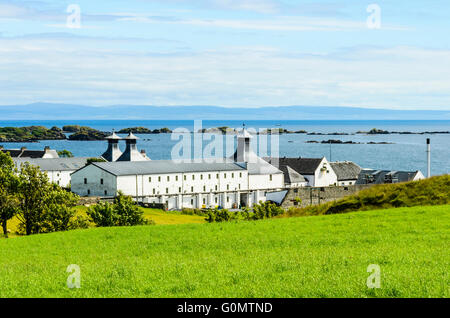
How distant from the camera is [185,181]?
108188mm

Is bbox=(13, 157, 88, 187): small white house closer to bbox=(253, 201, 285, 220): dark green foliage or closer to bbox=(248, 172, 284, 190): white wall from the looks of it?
bbox=(248, 172, 284, 190): white wall

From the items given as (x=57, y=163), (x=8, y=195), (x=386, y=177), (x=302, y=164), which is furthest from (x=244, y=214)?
(x=57, y=163)

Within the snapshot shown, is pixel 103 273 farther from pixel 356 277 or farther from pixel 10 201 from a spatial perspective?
pixel 10 201

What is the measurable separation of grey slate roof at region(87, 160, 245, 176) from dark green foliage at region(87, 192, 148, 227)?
54.0m

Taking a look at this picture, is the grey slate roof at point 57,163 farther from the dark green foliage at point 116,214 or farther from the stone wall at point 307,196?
the dark green foliage at point 116,214

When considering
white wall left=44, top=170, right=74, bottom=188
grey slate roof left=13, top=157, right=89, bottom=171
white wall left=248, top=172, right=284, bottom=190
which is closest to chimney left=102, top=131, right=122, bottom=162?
grey slate roof left=13, top=157, right=89, bottom=171

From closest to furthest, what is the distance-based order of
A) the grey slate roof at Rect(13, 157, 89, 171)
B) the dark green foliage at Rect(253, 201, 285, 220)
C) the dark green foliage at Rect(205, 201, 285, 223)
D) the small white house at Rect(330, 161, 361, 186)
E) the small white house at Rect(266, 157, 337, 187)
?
1. the dark green foliage at Rect(205, 201, 285, 223)
2. the dark green foliage at Rect(253, 201, 285, 220)
3. the small white house at Rect(266, 157, 337, 187)
4. the grey slate roof at Rect(13, 157, 89, 171)
5. the small white house at Rect(330, 161, 361, 186)

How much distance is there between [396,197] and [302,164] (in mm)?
89988

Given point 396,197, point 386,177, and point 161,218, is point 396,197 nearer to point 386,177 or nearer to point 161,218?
point 161,218

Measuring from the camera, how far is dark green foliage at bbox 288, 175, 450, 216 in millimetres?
31500

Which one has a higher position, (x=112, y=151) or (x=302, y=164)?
(x=112, y=151)

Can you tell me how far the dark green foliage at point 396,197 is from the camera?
31500 millimetres
